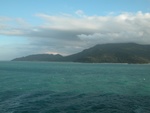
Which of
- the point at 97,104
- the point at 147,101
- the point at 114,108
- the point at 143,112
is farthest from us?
the point at 147,101

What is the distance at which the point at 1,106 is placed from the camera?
45.8 meters

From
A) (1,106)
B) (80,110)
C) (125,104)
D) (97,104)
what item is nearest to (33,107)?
(1,106)

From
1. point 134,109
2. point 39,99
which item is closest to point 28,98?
point 39,99

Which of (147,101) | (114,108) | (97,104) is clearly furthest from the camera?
(147,101)

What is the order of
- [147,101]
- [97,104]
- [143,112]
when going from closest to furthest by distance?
1. [143,112]
2. [97,104]
3. [147,101]

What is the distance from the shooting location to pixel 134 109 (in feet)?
145

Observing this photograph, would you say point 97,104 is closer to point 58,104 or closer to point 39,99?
point 58,104

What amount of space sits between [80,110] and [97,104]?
6020 millimetres

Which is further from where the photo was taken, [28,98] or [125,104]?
[28,98]

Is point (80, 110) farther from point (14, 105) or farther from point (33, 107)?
point (14, 105)

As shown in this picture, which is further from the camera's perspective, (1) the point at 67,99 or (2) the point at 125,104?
(1) the point at 67,99

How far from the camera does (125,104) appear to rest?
1887 inches

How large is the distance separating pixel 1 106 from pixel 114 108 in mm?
→ 21852

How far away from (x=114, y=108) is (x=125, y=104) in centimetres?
415
